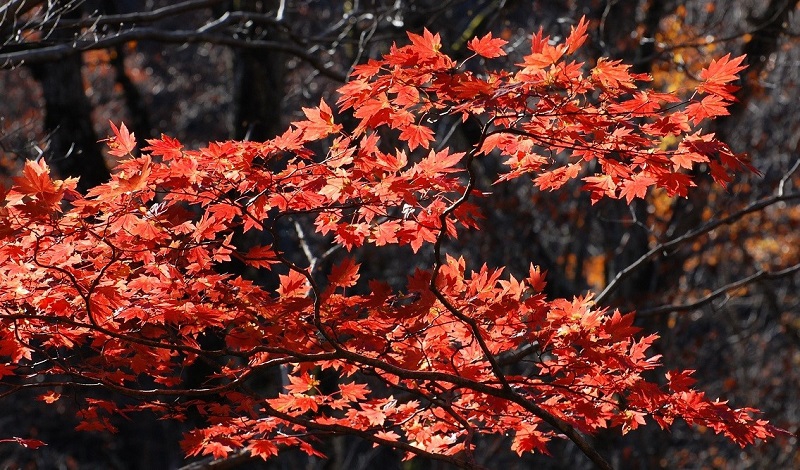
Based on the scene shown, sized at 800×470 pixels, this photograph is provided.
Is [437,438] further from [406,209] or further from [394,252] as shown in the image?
[394,252]

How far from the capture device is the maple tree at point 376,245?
2906mm

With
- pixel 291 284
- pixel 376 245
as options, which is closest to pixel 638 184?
pixel 376 245

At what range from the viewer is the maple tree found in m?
2.91

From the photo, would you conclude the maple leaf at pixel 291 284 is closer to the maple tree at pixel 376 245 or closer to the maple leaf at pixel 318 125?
the maple tree at pixel 376 245

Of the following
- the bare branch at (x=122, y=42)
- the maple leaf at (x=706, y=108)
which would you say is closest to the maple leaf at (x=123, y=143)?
the maple leaf at (x=706, y=108)

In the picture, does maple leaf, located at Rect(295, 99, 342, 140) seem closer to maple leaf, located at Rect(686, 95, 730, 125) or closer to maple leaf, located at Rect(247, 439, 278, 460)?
maple leaf, located at Rect(686, 95, 730, 125)

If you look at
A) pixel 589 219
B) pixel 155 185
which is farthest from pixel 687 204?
pixel 155 185

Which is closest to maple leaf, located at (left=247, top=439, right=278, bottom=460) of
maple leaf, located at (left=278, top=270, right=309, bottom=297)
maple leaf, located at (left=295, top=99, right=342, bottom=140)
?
maple leaf, located at (left=278, top=270, right=309, bottom=297)

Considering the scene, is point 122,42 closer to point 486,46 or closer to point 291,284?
point 291,284

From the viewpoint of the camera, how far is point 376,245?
10.5 feet

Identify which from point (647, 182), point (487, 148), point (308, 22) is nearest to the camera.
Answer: point (647, 182)

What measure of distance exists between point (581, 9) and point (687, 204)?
2352 millimetres

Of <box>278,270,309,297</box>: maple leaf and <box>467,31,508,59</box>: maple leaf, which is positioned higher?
<box>467,31,508,59</box>: maple leaf

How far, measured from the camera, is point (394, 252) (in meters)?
11.3
